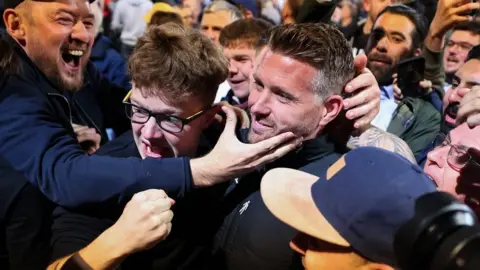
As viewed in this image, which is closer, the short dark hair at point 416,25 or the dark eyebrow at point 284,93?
the dark eyebrow at point 284,93

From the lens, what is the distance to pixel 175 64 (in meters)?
2.56

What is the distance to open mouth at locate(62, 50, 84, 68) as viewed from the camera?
305 cm

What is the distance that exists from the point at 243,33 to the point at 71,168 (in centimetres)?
274

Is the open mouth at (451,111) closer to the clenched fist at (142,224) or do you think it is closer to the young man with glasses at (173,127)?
the young man with glasses at (173,127)

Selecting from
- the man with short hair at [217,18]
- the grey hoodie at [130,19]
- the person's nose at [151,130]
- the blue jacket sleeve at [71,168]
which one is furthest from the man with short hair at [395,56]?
the grey hoodie at [130,19]

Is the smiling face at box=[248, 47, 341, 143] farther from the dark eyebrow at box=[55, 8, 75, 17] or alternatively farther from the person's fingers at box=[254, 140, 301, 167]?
the dark eyebrow at box=[55, 8, 75, 17]

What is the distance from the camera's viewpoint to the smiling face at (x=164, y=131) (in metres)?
2.57

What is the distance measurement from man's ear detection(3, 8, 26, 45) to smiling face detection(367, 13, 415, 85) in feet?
8.70

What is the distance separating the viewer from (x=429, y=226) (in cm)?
119

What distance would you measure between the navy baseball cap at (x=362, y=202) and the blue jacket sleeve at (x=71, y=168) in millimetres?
634

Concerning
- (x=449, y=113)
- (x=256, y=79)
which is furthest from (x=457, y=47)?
(x=256, y=79)

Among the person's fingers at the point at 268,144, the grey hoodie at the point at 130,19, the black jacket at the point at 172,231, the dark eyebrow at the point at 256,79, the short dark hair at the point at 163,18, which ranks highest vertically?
the dark eyebrow at the point at 256,79

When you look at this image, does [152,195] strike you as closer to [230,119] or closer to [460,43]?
[230,119]

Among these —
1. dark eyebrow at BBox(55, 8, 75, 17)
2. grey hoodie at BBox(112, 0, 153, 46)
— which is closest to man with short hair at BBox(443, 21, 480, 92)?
dark eyebrow at BBox(55, 8, 75, 17)
